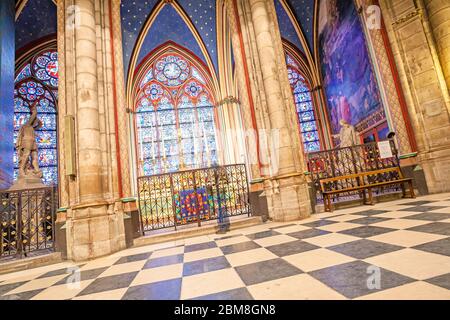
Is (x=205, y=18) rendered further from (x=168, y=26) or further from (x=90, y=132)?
(x=90, y=132)

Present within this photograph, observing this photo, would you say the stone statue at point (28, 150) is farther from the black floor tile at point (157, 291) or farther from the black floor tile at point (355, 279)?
the black floor tile at point (355, 279)

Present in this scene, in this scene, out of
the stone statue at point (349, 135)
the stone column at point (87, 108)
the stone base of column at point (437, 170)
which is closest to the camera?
the stone column at point (87, 108)

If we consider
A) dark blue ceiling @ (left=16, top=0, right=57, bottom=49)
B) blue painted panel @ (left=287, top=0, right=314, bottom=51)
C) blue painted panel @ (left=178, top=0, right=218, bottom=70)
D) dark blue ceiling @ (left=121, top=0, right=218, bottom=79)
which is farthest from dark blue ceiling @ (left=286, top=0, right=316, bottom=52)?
dark blue ceiling @ (left=16, top=0, right=57, bottom=49)

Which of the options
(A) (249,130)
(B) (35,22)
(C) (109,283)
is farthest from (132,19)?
(C) (109,283)

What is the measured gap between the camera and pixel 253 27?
5336 millimetres

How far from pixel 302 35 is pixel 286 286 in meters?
15.1

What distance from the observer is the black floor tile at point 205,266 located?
197cm

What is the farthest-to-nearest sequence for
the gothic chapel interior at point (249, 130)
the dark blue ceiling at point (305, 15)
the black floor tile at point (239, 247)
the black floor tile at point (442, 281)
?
the dark blue ceiling at point (305, 15) → the gothic chapel interior at point (249, 130) → the black floor tile at point (239, 247) → the black floor tile at point (442, 281)

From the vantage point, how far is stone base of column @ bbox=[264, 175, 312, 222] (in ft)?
14.2

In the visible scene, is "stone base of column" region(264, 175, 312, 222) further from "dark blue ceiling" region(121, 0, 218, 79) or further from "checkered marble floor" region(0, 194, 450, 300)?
"dark blue ceiling" region(121, 0, 218, 79)

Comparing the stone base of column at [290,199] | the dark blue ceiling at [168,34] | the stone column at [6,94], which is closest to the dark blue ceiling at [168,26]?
the dark blue ceiling at [168,34]

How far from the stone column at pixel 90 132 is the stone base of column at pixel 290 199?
10.2 ft
